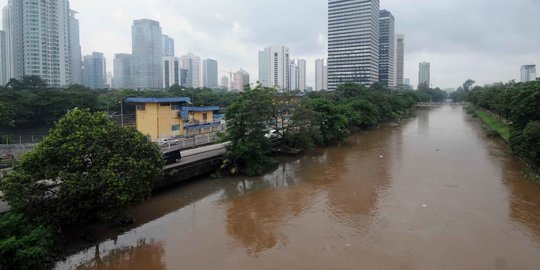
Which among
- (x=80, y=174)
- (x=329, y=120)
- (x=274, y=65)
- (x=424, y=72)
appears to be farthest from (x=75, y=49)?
(x=424, y=72)

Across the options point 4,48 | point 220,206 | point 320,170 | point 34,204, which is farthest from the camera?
point 4,48

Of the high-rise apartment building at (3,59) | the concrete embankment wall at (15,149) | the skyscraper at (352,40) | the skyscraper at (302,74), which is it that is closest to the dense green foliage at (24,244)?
the concrete embankment wall at (15,149)

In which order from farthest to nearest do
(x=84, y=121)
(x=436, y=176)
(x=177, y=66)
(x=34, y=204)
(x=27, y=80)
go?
1. (x=177, y=66)
2. (x=27, y=80)
3. (x=436, y=176)
4. (x=84, y=121)
5. (x=34, y=204)

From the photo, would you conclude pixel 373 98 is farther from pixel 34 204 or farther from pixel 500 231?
pixel 34 204

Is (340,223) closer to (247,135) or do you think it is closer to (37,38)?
(247,135)

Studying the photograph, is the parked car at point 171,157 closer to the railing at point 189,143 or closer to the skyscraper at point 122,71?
the railing at point 189,143

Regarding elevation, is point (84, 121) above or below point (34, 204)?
above

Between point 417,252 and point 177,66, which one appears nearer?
point 417,252

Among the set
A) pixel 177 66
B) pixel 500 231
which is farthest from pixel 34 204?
pixel 177 66
